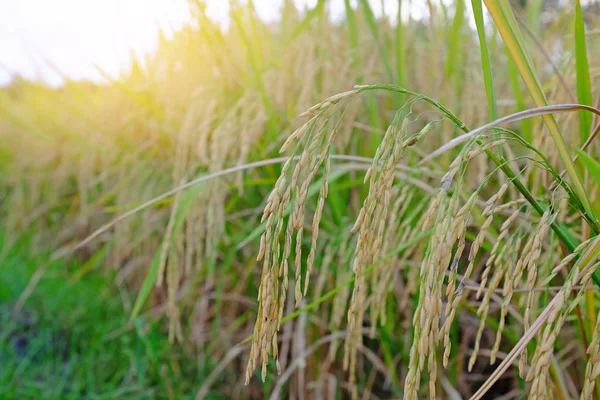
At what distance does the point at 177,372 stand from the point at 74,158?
4.98ft

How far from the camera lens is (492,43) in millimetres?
1795

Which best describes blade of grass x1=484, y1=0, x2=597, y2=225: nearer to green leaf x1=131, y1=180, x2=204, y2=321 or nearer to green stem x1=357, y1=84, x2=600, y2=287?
green stem x1=357, y1=84, x2=600, y2=287

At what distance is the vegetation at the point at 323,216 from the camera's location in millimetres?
755

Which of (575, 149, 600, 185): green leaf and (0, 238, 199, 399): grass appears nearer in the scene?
(575, 149, 600, 185): green leaf

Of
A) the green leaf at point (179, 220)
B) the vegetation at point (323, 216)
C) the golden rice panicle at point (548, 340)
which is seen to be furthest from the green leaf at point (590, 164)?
the green leaf at point (179, 220)

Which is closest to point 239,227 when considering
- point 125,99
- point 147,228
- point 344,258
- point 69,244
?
point 147,228

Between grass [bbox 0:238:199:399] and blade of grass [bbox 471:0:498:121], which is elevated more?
blade of grass [bbox 471:0:498:121]

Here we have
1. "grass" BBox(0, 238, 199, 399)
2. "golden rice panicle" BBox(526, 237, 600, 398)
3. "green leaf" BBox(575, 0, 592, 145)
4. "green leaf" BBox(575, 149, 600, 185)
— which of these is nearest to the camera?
"golden rice panicle" BBox(526, 237, 600, 398)

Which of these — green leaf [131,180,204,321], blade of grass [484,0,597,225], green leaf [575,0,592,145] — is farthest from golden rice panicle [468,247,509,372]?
green leaf [131,180,204,321]

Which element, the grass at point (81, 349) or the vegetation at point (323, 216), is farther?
the grass at point (81, 349)

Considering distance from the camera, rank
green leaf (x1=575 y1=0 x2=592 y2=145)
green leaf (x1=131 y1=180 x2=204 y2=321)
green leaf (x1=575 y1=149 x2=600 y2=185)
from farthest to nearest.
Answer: green leaf (x1=131 y1=180 x2=204 y2=321), green leaf (x1=575 y1=0 x2=592 y2=145), green leaf (x1=575 y1=149 x2=600 y2=185)

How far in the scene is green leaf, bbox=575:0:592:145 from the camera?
0.72 meters

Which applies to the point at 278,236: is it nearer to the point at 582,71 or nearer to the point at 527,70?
the point at 527,70

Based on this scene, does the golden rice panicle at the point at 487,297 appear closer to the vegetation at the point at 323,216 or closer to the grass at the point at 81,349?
the vegetation at the point at 323,216
